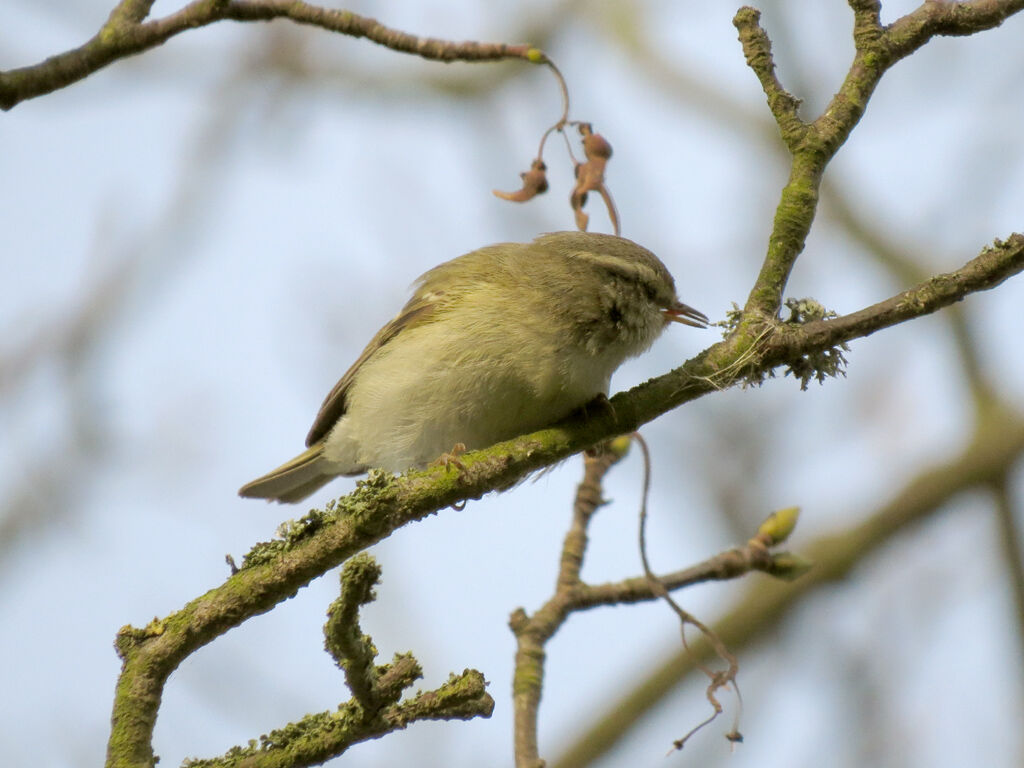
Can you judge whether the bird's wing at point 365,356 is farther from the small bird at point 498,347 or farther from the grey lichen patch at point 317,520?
the grey lichen patch at point 317,520

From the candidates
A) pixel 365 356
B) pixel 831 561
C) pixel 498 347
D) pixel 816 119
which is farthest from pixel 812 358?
pixel 831 561

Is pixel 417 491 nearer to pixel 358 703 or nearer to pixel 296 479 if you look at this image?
pixel 358 703

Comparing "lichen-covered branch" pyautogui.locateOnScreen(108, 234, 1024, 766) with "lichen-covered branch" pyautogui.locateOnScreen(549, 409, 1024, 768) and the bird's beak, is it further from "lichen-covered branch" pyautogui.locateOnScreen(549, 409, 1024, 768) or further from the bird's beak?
"lichen-covered branch" pyautogui.locateOnScreen(549, 409, 1024, 768)

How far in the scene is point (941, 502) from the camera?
18.1 feet

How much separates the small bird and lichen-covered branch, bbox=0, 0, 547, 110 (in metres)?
0.88

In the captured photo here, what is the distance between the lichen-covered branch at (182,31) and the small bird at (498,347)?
880mm

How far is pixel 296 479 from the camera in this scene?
14.9 feet

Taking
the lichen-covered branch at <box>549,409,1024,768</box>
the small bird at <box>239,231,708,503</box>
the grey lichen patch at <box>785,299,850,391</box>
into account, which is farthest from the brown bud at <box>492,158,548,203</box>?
the lichen-covered branch at <box>549,409,1024,768</box>

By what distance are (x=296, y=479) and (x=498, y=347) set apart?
1.48 m

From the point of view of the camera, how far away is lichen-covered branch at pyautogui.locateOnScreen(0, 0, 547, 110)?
2.29 metres

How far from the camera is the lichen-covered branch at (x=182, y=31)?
229cm

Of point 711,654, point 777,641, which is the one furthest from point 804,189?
point 777,641

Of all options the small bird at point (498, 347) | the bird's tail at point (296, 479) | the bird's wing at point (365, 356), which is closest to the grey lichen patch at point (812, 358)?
the small bird at point (498, 347)

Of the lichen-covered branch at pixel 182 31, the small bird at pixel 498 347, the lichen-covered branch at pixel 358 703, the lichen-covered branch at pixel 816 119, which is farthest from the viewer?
the small bird at pixel 498 347
